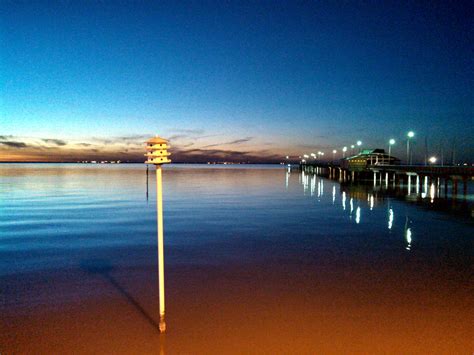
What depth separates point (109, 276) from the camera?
11766 millimetres

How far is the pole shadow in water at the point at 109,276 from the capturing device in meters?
8.74

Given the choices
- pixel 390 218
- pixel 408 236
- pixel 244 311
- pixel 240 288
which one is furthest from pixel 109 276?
pixel 390 218

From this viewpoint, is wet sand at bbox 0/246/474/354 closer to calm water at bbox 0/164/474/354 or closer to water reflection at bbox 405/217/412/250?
calm water at bbox 0/164/474/354

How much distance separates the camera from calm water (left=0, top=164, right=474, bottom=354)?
7.71 meters

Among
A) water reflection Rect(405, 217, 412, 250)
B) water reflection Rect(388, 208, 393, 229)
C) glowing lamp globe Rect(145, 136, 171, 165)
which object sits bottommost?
water reflection Rect(405, 217, 412, 250)

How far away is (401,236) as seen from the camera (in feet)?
61.5

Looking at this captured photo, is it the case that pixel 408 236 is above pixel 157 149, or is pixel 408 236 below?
below

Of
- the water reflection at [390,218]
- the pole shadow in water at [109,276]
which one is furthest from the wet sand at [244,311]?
the water reflection at [390,218]

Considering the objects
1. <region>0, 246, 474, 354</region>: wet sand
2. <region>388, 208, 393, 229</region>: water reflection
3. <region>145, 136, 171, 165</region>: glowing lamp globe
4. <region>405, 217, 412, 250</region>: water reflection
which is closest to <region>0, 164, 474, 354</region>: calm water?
<region>0, 246, 474, 354</region>: wet sand

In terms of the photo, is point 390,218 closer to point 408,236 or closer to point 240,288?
point 408,236

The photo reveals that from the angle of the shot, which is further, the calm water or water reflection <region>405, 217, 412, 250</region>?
water reflection <region>405, 217, 412, 250</region>

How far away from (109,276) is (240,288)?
14.1 feet

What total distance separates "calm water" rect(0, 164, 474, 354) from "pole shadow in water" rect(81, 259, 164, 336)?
5cm

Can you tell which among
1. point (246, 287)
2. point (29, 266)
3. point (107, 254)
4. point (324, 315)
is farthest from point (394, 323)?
point (29, 266)
